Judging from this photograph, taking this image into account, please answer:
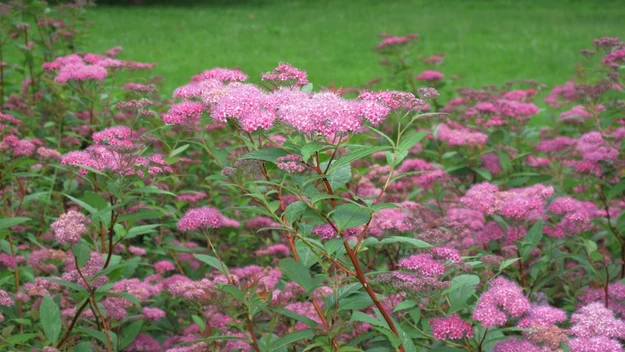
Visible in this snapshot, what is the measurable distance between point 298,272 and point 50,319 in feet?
2.74

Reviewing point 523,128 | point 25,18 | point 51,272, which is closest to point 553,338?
point 51,272

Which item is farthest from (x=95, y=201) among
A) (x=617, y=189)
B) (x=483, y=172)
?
(x=617, y=189)

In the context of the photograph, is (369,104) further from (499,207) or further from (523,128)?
(523,128)

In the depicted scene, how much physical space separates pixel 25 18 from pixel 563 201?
3937 mm

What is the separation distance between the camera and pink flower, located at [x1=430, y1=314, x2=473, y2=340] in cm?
220

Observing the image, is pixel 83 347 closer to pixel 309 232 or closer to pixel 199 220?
pixel 199 220

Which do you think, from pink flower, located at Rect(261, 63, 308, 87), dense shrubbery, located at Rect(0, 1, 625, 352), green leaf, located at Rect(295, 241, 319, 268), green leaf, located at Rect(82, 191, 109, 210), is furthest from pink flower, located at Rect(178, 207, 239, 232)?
pink flower, located at Rect(261, 63, 308, 87)

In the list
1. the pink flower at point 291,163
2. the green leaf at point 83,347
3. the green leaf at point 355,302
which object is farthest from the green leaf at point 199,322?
the pink flower at point 291,163

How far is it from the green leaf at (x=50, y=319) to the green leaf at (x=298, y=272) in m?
0.78

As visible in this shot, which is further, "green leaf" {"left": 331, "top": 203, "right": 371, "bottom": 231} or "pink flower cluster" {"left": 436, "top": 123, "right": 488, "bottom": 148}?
"pink flower cluster" {"left": 436, "top": 123, "right": 488, "bottom": 148}

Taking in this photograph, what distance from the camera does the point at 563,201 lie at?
10.1ft

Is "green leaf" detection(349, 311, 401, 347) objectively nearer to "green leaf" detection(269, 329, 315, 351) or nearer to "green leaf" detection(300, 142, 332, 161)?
"green leaf" detection(269, 329, 315, 351)

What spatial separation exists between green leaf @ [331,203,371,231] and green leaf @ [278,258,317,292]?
11.5 inches

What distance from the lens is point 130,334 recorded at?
2.86 metres
